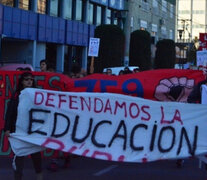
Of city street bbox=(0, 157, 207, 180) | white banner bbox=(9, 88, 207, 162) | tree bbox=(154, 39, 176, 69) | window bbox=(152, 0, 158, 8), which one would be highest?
window bbox=(152, 0, 158, 8)

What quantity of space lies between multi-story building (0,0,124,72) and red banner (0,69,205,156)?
21564 mm

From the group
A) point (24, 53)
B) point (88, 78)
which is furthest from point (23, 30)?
point (88, 78)

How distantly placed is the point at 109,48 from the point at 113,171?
23.5 m

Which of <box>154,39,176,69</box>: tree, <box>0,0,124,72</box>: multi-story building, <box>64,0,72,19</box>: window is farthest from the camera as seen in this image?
<box>154,39,176,69</box>: tree

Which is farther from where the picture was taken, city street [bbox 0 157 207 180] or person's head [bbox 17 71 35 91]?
city street [bbox 0 157 207 180]

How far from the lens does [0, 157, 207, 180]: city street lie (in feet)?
24.4

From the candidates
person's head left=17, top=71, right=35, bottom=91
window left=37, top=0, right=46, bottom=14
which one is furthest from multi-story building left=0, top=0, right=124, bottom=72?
person's head left=17, top=71, right=35, bottom=91

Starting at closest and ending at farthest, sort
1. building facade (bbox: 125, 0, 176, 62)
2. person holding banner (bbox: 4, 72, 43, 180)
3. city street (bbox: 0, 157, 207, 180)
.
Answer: person holding banner (bbox: 4, 72, 43, 180) < city street (bbox: 0, 157, 207, 180) < building facade (bbox: 125, 0, 176, 62)

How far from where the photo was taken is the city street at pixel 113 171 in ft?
24.4

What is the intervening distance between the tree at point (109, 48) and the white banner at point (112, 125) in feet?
79.8

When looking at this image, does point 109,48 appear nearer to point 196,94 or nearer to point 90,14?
point 90,14

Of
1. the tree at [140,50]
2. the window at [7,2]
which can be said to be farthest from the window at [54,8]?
the tree at [140,50]

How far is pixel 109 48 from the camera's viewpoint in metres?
31.0

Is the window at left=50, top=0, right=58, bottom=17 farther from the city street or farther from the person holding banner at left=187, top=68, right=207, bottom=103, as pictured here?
the person holding banner at left=187, top=68, right=207, bottom=103
